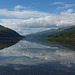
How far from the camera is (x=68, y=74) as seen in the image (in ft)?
62.7

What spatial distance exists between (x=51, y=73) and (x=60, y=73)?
138 cm

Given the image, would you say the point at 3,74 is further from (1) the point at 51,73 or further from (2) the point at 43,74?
(1) the point at 51,73

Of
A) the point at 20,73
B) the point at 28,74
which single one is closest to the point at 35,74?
the point at 28,74

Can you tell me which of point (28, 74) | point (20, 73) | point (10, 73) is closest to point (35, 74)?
point (28, 74)

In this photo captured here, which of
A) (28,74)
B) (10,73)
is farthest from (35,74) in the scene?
(10,73)

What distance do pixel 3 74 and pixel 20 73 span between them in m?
2.45

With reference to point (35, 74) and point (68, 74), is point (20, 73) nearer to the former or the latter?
point (35, 74)

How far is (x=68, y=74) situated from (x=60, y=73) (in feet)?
3.99

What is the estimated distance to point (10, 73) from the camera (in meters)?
19.2

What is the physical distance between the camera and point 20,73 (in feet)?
63.3

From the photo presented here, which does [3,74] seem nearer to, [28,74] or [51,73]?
[28,74]

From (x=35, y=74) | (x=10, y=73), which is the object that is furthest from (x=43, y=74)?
(x=10, y=73)

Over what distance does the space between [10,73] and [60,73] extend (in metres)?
7.51

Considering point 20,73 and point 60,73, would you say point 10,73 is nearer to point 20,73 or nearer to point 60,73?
point 20,73
